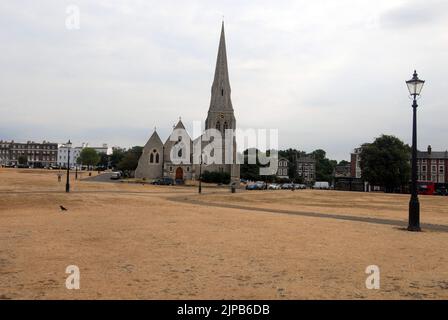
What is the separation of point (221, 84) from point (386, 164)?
39372mm

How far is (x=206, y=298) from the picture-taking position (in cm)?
729

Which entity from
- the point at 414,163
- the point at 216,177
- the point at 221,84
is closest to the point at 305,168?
the point at 221,84

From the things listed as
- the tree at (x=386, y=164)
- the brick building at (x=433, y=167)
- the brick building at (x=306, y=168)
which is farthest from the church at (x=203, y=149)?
the brick building at (x=306, y=168)

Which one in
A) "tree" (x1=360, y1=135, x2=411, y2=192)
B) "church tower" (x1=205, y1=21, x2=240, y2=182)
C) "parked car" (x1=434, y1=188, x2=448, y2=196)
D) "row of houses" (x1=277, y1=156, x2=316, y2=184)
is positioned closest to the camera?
"parked car" (x1=434, y1=188, x2=448, y2=196)

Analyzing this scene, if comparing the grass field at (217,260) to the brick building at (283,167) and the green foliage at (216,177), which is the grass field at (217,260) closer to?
the green foliage at (216,177)

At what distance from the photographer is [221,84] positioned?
312ft

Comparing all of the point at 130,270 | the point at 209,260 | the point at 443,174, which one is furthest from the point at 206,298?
the point at 443,174

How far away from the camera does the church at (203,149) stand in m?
88.6

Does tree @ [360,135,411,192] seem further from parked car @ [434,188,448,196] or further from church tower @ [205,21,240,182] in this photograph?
church tower @ [205,21,240,182]

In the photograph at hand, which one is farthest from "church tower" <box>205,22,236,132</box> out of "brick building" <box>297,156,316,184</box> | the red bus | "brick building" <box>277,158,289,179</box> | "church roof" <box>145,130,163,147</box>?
"brick building" <box>297,156,316,184</box>

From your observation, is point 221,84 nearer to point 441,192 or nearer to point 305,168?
point 441,192

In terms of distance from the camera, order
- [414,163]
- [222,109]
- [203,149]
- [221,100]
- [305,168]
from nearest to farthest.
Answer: [414,163] → [203,149] → [222,109] → [221,100] → [305,168]

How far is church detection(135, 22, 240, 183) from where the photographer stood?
8862 centimetres

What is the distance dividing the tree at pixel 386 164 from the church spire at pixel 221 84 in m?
31.5
